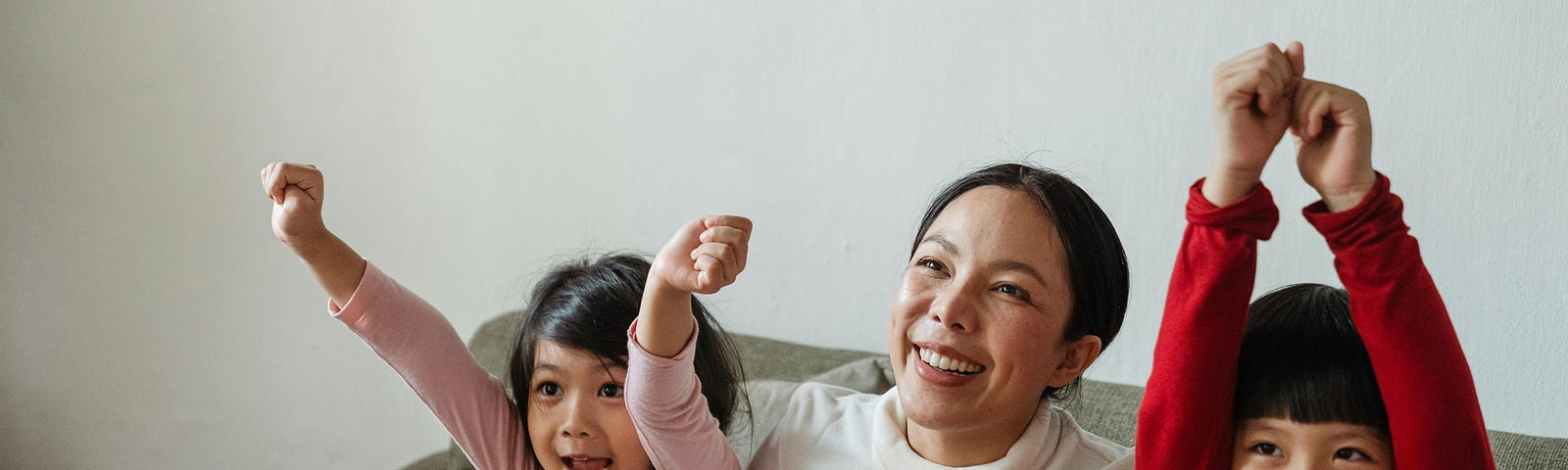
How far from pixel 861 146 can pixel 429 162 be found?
2.99 ft

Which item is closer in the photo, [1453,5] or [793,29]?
[1453,5]

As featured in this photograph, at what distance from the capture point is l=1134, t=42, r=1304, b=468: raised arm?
3.35 feet

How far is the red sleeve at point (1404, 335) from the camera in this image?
1022 mm

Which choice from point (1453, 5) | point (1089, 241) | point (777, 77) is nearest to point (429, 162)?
point (777, 77)

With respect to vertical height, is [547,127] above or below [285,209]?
above

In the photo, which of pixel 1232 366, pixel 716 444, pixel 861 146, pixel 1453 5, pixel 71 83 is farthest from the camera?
pixel 71 83

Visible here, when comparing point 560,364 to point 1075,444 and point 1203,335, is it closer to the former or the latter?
point 1075,444

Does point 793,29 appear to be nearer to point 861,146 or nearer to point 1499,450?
point 861,146

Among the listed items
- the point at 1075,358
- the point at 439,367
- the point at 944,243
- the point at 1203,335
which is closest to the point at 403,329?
the point at 439,367

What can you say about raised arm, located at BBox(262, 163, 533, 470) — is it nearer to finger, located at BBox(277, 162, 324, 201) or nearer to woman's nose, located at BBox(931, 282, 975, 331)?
finger, located at BBox(277, 162, 324, 201)

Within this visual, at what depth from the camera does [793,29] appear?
83.3 inches

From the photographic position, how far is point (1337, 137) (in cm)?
102

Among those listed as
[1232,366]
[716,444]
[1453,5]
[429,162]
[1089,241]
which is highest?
[1453,5]

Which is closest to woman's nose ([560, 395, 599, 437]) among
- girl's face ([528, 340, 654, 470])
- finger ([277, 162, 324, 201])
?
girl's face ([528, 340, 654, 470])
